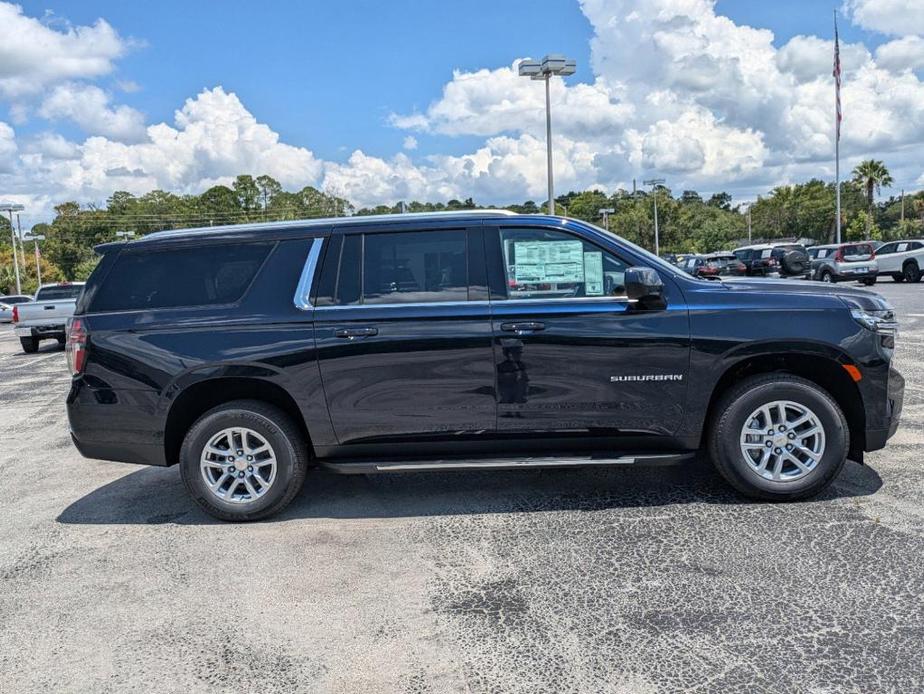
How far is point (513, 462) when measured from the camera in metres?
4.39

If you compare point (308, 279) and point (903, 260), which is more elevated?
point (308, 279)

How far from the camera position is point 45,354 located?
55.6 ft

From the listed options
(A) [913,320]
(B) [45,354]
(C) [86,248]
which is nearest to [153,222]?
(C) [86,248]

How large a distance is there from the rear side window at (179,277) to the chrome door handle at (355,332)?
69 cm

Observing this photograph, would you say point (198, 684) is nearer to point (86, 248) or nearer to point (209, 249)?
point (209, 249)

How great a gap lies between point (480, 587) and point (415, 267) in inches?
77.6

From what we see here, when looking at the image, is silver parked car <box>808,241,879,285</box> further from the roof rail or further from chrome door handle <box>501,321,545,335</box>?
chrome door handle <box>501,321,545,335</box>

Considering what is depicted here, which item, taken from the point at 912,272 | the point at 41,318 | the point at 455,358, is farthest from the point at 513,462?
the point at 912,272

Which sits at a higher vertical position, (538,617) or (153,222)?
(153,222)

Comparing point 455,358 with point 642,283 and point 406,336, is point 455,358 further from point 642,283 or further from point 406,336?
point 642,283

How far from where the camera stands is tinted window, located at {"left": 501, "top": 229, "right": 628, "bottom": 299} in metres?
4.51

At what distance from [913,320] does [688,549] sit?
42.5 ft

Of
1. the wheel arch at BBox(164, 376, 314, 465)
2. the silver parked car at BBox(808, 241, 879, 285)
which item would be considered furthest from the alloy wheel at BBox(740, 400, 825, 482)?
the silver parked car at BBox(808, 241, 879, 285)

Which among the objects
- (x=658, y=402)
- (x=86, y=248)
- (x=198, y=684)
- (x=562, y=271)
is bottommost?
(x=198, y=684)
